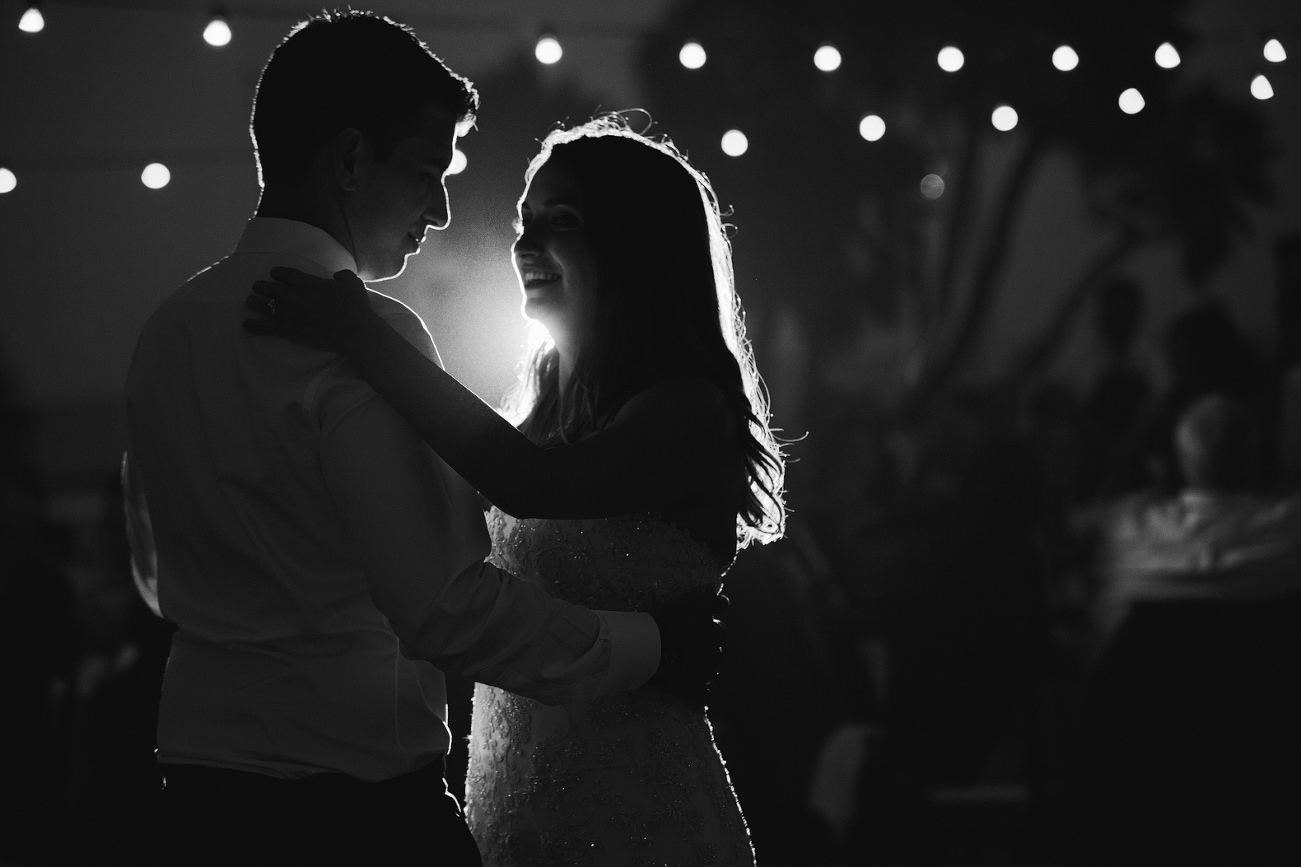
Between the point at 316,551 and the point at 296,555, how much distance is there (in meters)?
0.02

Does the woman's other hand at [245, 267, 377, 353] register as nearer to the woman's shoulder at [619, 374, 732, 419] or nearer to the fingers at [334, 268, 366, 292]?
the fingers at [334, 268, 366, 292]

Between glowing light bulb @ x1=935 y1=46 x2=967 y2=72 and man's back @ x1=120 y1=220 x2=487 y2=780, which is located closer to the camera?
man's back @ x1=120 y1=220 x2=487 y2=780

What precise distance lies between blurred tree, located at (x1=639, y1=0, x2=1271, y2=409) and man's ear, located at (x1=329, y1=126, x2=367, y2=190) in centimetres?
309

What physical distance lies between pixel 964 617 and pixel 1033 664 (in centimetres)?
29

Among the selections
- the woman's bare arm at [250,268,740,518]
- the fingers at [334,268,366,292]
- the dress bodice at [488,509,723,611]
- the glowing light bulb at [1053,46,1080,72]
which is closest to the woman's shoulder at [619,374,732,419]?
the woman's bare arm at [250,268,740,518]

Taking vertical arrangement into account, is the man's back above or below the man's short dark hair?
below

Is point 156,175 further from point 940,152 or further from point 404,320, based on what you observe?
point 940,152

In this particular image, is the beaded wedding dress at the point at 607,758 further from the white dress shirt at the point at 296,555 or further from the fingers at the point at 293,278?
the fingers at the point at 293,278

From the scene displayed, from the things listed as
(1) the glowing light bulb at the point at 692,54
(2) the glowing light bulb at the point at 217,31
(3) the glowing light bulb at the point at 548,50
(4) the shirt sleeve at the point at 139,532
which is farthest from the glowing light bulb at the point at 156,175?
(4) the shirt sleeve at the point at 139,532

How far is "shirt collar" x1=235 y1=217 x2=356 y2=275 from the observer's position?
120cm

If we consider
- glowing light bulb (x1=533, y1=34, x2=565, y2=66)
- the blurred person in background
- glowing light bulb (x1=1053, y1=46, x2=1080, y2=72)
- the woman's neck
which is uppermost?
glowing light bulb (x1=533, y1=34, x2=565, y2=66)

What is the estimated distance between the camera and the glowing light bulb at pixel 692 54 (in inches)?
115

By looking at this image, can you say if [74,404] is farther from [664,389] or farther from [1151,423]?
[1151,423]

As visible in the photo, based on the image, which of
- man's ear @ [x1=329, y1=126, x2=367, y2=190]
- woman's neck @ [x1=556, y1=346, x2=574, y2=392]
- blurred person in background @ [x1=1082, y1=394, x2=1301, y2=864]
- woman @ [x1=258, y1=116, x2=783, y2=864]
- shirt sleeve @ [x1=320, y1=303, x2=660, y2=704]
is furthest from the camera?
blurred person in background @ [x1=1082, y1=394, x2=1301, y2=864]
